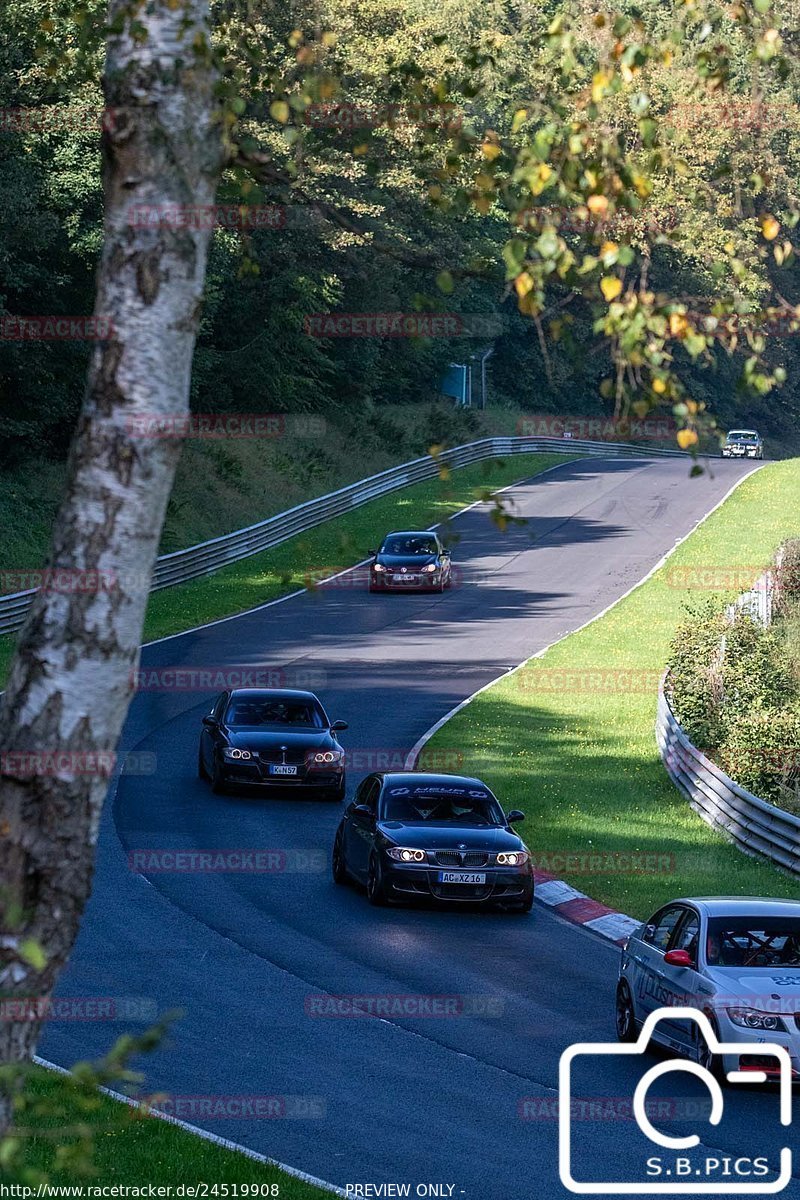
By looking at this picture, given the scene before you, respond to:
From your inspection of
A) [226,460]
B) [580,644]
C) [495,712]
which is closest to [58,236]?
[226,460]

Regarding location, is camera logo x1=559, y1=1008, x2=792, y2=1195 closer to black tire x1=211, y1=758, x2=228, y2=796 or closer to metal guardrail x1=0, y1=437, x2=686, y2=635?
black tire x1=211, y1=758, x2=228, y2=796

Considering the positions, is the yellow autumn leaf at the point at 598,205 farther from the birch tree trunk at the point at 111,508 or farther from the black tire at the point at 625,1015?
the black tire at the point at 625,1015

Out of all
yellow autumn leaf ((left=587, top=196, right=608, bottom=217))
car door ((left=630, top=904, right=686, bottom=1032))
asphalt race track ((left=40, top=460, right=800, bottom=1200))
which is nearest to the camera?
yellow autumn leaf ((left=587, top=196, right=608, bottom=217))

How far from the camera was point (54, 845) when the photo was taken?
16.7ft

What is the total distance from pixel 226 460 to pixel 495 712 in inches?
1198

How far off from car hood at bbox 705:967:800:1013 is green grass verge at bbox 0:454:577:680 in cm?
1793

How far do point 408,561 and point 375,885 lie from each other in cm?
2874

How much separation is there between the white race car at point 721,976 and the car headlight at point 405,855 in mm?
4965

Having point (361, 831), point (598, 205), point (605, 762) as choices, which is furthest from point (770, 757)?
point (598, 205)

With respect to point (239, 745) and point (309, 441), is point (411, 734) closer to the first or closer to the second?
point (239, 745)

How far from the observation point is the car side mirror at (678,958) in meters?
13.1

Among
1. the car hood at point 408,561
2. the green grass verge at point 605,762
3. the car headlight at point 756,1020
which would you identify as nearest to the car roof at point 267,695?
the green grass verge at point 605,762

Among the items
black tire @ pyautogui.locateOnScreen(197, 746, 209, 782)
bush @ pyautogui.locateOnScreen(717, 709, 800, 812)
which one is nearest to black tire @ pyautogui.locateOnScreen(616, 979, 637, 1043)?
bush @ pyautogui.locateOnScreen(717, 709, 800, 812)

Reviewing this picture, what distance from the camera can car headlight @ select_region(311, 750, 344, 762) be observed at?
82.4ft
